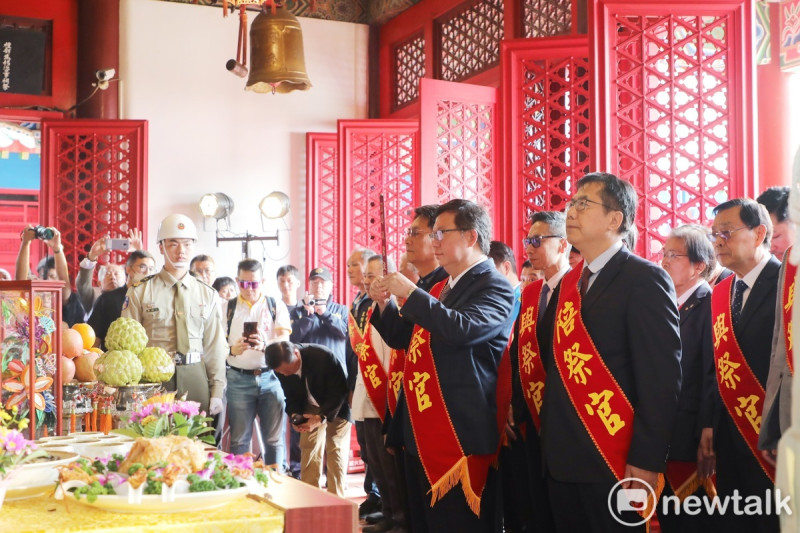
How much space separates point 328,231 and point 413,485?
17.7 ft

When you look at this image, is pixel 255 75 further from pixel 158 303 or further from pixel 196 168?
pixel 196 168

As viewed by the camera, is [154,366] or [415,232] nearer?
[154,366]

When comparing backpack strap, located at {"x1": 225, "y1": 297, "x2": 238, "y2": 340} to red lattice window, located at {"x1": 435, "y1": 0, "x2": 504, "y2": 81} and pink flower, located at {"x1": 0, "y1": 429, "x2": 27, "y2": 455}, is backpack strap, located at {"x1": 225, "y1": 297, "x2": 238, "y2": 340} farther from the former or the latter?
pink flower, located at {"x1": 0, "y1": 429, "x2": 27, "y2": 455}

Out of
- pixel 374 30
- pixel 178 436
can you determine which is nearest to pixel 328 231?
pixel 374 30

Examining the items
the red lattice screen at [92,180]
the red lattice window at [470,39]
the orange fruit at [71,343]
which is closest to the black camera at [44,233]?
the orange fruit at [71,343]

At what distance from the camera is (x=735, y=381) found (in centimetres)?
269

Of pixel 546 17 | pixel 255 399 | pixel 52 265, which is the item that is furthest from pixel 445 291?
pixel 546 17

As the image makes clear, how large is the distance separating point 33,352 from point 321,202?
5.59 metres

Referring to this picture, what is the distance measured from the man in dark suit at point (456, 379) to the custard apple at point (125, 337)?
847mm

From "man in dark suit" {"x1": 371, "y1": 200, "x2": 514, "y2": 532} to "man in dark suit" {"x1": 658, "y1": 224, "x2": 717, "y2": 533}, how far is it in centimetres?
62

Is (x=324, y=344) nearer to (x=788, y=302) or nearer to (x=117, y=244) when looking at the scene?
(x=117, y=244)

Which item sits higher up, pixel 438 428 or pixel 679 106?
pixel 679 106

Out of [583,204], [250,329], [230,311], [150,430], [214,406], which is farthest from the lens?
[230,311]

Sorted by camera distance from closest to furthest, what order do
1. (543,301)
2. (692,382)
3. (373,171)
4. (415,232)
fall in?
(692,382) → (543,301) → (415,232) → (373,171)
